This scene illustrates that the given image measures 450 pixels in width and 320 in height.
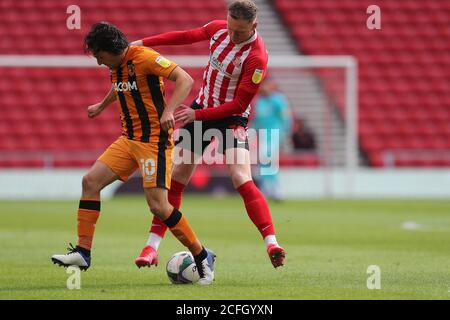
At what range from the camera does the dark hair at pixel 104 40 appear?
6.69 meters

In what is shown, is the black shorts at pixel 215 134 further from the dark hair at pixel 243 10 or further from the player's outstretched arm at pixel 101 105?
the dark hair at pixel 243 10

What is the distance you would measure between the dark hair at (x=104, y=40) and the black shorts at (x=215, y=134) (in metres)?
0.87

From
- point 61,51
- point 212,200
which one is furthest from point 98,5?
point 212,200

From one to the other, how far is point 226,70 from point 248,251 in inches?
97.6

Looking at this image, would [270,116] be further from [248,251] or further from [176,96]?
[176,96]

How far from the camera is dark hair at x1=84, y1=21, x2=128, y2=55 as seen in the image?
6.69m

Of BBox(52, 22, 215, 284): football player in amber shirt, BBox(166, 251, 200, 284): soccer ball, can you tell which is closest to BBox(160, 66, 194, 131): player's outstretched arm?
BBox(52, 22, 215, 284): football player in amber shirt

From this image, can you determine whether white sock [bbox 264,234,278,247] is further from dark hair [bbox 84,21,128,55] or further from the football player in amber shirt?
dark hair [bbox 84,21,128,55]

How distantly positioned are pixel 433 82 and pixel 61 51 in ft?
25.4

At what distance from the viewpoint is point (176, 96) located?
6.73 metres

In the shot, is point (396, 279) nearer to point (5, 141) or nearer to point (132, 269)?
point (132, 269)
